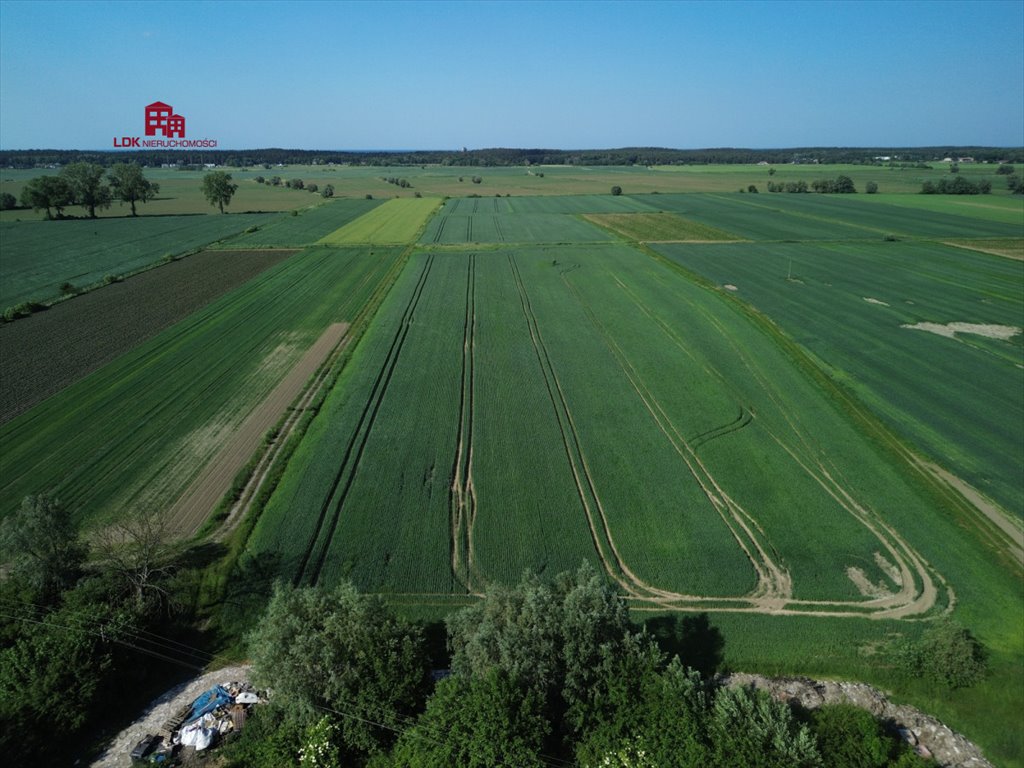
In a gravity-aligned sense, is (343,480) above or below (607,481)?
below

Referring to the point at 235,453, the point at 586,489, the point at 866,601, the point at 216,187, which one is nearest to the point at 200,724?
the point at 235,453

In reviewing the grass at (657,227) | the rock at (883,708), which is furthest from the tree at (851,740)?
the grass at (657,227)

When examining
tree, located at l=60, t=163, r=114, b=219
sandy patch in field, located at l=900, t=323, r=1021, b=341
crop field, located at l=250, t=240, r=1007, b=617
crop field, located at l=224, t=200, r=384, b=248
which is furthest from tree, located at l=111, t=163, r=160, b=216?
sandy patch in field, located at l=900, t=323, r=1021, b=341

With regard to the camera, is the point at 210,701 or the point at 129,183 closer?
the point at 210,701

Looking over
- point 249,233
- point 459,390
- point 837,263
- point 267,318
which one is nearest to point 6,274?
point 249,233

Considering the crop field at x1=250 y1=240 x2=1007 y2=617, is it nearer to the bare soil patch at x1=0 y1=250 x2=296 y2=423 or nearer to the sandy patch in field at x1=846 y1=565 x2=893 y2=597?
the sandy patch in field at x1=846 y1=565 x2=893 y2=597

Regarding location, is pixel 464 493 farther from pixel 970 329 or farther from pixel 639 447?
pixel 970 329

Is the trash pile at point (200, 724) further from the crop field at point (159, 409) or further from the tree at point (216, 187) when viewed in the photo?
the tree at point (216, 187)
